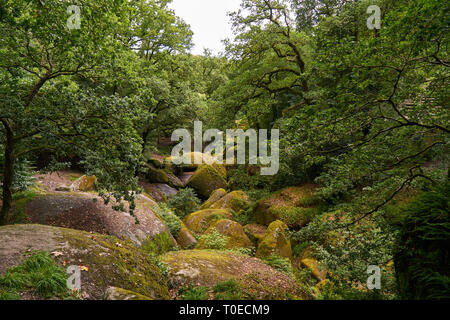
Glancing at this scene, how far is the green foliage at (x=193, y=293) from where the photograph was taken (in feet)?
13.1

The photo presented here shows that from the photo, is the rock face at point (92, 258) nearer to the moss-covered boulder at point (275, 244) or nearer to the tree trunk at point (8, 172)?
the tree trunk at point (8, 172)

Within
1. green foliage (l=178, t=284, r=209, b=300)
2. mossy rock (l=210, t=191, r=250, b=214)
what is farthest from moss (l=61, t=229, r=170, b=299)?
mossy rock (l=210, t=191, r=250, b=214)

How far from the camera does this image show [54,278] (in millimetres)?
3201

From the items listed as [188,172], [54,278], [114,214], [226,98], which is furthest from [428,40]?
[188,172]

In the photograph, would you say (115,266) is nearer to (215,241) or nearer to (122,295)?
(122,295)

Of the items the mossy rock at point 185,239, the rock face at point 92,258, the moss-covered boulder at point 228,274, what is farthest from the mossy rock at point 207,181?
the rock face at point 92,258

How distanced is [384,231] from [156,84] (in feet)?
42.7

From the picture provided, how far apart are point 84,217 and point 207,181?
11850 millimetres

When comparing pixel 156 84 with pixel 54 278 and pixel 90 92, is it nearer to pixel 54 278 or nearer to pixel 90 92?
pixel 90 92

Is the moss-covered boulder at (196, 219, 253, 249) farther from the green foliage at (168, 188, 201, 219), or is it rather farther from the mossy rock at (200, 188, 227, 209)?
the mossy rock at (200, 188, 227, 209)

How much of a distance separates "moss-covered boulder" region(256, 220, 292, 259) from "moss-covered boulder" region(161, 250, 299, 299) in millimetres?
2083

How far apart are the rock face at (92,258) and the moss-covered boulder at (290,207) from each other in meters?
8.53

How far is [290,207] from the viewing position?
12445mm

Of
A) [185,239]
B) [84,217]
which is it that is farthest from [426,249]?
[84,217]
